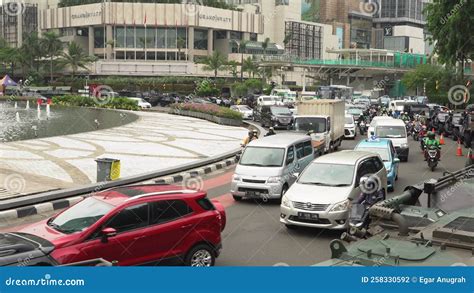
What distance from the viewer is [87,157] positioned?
827 inches

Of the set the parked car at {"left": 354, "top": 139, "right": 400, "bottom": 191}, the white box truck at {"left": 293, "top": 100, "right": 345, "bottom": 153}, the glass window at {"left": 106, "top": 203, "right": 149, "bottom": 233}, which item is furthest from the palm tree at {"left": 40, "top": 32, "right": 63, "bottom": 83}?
the glass window at {"left": 106, "top": 203, "right": 149, "bottom": 233}

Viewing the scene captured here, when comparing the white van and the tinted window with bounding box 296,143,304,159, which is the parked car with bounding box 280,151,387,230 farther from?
the white van

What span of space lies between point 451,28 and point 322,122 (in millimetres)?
6580

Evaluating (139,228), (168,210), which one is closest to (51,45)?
(168,210)

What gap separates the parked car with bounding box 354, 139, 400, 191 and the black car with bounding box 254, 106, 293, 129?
1886 cm

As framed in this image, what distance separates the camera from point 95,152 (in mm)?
22484

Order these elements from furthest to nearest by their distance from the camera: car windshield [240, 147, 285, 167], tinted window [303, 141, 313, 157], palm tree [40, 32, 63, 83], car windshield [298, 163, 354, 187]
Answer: palm tree [40, 32, 63, 83] → tinted window [303, 141, 313, 157] → car windshield [240, 147, 285, 167] → car windshield [298, 163, 354, 187]

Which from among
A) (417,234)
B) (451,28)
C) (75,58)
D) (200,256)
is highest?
(75,58)

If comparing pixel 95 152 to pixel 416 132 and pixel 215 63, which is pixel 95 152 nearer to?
pixel 416 132

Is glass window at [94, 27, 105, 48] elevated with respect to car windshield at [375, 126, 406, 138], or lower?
elevated

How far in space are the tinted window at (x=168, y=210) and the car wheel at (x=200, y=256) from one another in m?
0.56

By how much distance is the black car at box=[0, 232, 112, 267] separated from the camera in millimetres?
6773

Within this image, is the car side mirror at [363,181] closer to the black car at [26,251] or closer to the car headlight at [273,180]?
the car headlight at [273,180]

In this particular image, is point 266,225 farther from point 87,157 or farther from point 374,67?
point 374,67
